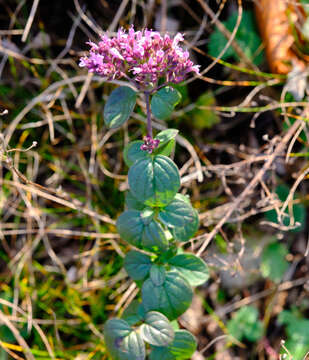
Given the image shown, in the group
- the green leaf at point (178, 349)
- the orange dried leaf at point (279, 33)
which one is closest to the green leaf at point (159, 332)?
the green leaf at point (178, 349)

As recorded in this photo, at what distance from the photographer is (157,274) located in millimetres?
1290

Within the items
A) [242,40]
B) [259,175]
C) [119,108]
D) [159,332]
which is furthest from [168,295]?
[242,40]

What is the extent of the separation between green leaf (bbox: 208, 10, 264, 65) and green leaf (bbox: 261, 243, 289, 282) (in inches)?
38.2

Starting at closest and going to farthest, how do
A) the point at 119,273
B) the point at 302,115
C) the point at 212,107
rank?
the point at 302,115 → the point at 119,273 → the point at 212,107

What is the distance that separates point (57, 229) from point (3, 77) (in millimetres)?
899

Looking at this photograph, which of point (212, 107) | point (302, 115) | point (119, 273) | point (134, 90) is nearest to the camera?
point (134, 90)

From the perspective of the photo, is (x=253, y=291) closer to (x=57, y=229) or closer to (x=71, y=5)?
(x=57, y=229)

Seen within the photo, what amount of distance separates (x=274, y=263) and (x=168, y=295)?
0.91m

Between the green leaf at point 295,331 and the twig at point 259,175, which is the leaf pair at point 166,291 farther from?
the green leaf at point 295,331

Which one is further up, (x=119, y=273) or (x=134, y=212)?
(x=134, y=212)

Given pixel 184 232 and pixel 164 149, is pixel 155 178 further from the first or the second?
pixel 184 232

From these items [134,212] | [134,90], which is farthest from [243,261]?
[134,90]

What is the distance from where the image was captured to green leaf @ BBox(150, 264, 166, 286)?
1275 mm

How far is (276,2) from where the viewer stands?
198 centimetres
